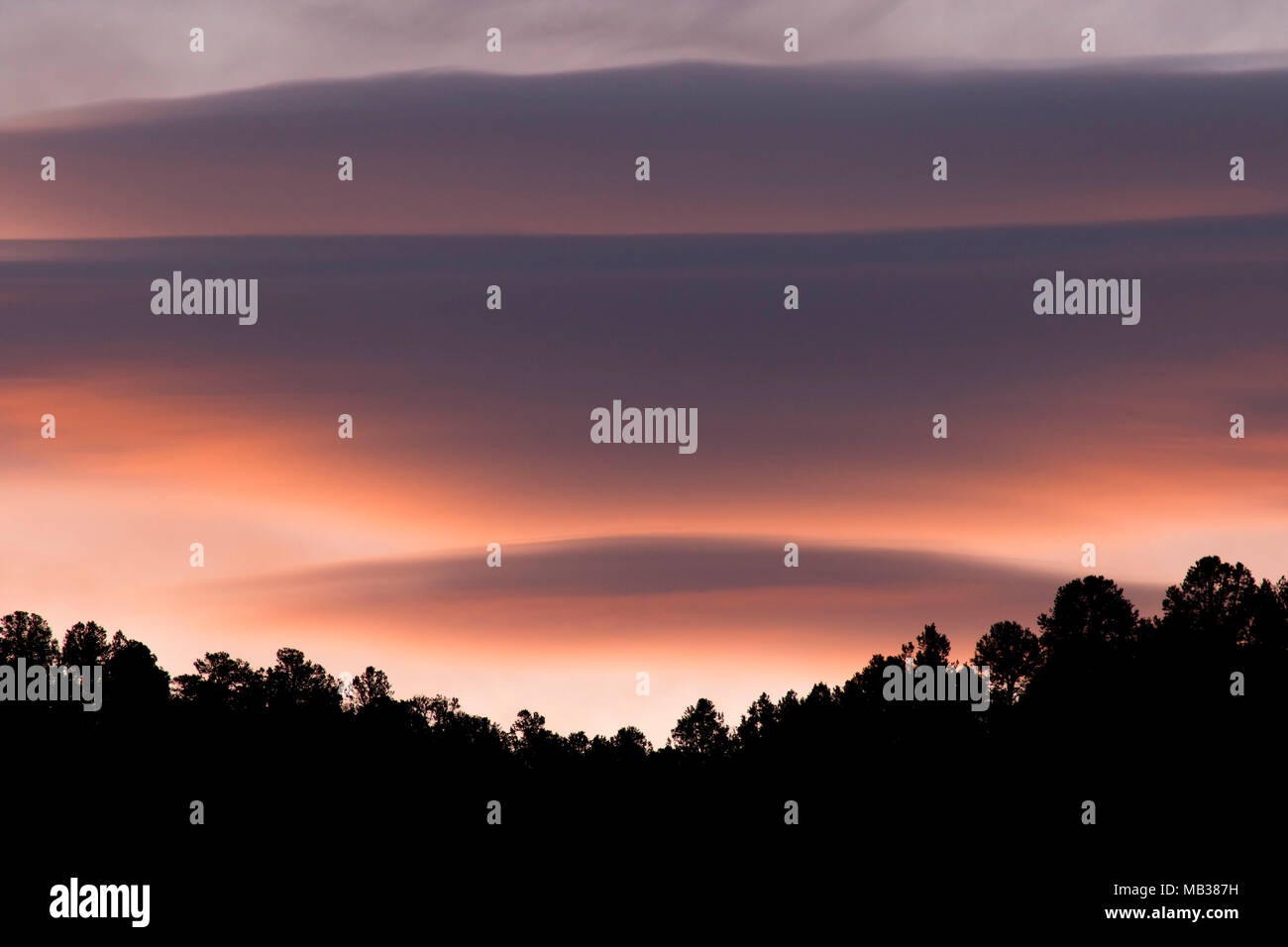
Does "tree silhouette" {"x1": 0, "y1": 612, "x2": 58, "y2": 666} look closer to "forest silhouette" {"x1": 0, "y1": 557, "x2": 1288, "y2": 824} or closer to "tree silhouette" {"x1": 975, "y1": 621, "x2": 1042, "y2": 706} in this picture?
"forest silhouette" {"x1": 0, "y1": 557, "x2": 1288, "y2": 824}

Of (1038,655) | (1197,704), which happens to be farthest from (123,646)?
(1197,704)

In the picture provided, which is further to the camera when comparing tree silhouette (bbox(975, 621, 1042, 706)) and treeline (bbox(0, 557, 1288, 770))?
tree silhouette (bbox(975, 621, 1042, 706))

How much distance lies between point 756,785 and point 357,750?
44404mm

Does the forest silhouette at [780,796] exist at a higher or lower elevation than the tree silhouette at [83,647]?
lower

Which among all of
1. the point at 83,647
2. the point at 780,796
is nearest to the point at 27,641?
the point at 83,647

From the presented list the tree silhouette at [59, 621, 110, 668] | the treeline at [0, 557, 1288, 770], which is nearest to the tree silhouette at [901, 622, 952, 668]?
the treeline at [0, 557, 1288, 770]

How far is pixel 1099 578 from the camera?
149375 mm

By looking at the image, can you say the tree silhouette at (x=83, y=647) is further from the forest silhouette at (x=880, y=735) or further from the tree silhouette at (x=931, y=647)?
the tree silhouette at (x=931, y=647)

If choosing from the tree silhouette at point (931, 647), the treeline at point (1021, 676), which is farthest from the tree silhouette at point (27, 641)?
the tree silhouette at point (931, 647)

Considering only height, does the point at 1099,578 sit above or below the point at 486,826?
above
